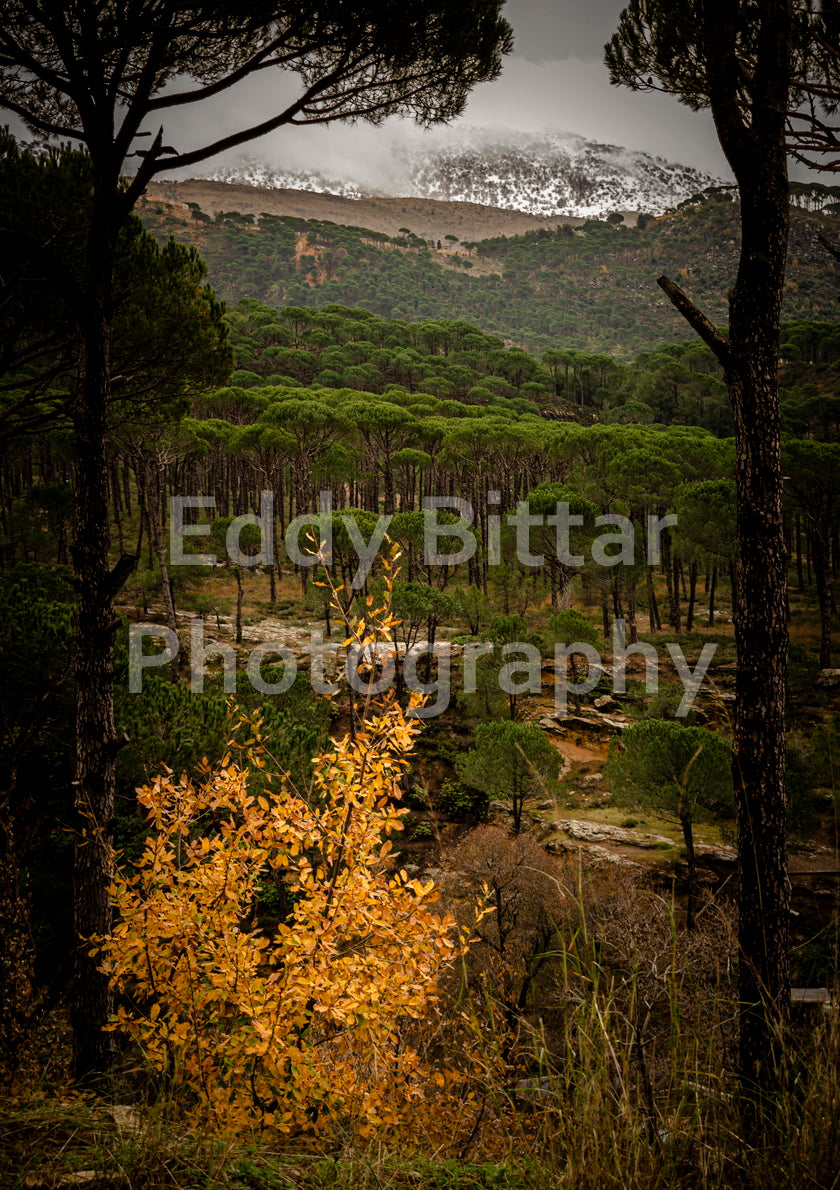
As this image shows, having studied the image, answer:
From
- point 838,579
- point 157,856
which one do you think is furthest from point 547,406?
point 157,856

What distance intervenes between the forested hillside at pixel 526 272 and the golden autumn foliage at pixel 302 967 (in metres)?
120

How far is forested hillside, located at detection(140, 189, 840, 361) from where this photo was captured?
117m

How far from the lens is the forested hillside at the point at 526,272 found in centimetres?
11656

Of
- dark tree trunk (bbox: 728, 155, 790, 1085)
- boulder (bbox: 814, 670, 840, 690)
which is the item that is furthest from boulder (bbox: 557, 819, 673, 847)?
dark tree trunk (bbox: 728, 155, 790, 1085)

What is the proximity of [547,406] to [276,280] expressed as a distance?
3389 inches

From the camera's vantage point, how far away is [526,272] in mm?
154375

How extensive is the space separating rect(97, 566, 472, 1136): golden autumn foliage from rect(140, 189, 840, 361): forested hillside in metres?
120

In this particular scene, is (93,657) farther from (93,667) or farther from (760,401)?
(760,401)

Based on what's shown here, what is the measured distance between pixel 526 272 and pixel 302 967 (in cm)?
17641

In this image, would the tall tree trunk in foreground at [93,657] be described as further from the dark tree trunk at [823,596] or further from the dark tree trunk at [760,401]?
the dark tree trunk at [823,596]

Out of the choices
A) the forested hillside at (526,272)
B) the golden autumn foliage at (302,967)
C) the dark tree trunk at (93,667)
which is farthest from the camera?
the forested hillside at (526,272)

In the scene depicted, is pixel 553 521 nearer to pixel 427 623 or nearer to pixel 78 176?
pixel 427 623

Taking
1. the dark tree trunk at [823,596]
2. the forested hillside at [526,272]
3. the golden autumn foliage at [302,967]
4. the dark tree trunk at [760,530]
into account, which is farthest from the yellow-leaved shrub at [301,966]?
the forested hillside at [526,272]

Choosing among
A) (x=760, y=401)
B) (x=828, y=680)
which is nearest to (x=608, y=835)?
(x=828, y=680)
